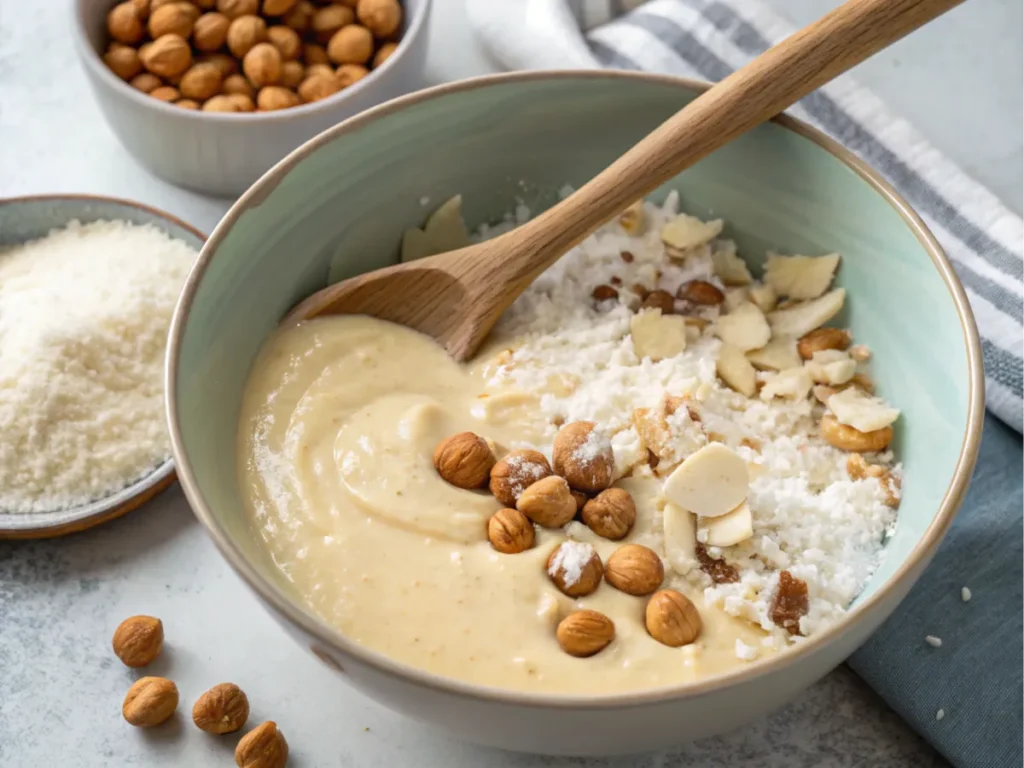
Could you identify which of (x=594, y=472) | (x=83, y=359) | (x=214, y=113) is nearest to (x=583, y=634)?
(x=594, y=472)

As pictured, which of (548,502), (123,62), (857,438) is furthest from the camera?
(123,62)

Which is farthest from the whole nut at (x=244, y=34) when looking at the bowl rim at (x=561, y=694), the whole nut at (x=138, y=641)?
the whole nut at (x=138, y=641)

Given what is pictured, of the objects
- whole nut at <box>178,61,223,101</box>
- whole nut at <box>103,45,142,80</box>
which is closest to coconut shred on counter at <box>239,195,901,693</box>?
whole nut at <box>178,61,223,101</box>

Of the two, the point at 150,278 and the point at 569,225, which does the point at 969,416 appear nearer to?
the point at 569,225

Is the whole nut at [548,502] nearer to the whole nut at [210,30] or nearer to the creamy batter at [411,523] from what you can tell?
the creamy batter at [411,523]

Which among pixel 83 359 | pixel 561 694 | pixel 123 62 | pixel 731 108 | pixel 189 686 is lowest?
pixel 189 686

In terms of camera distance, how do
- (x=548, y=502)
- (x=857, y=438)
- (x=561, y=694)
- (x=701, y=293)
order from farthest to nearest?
(x=701, y=293)
(x=857, y=438)
(x=548, y=502)
(x=561, y=694)

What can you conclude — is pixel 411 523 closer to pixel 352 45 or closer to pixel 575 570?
pixel 575 570
